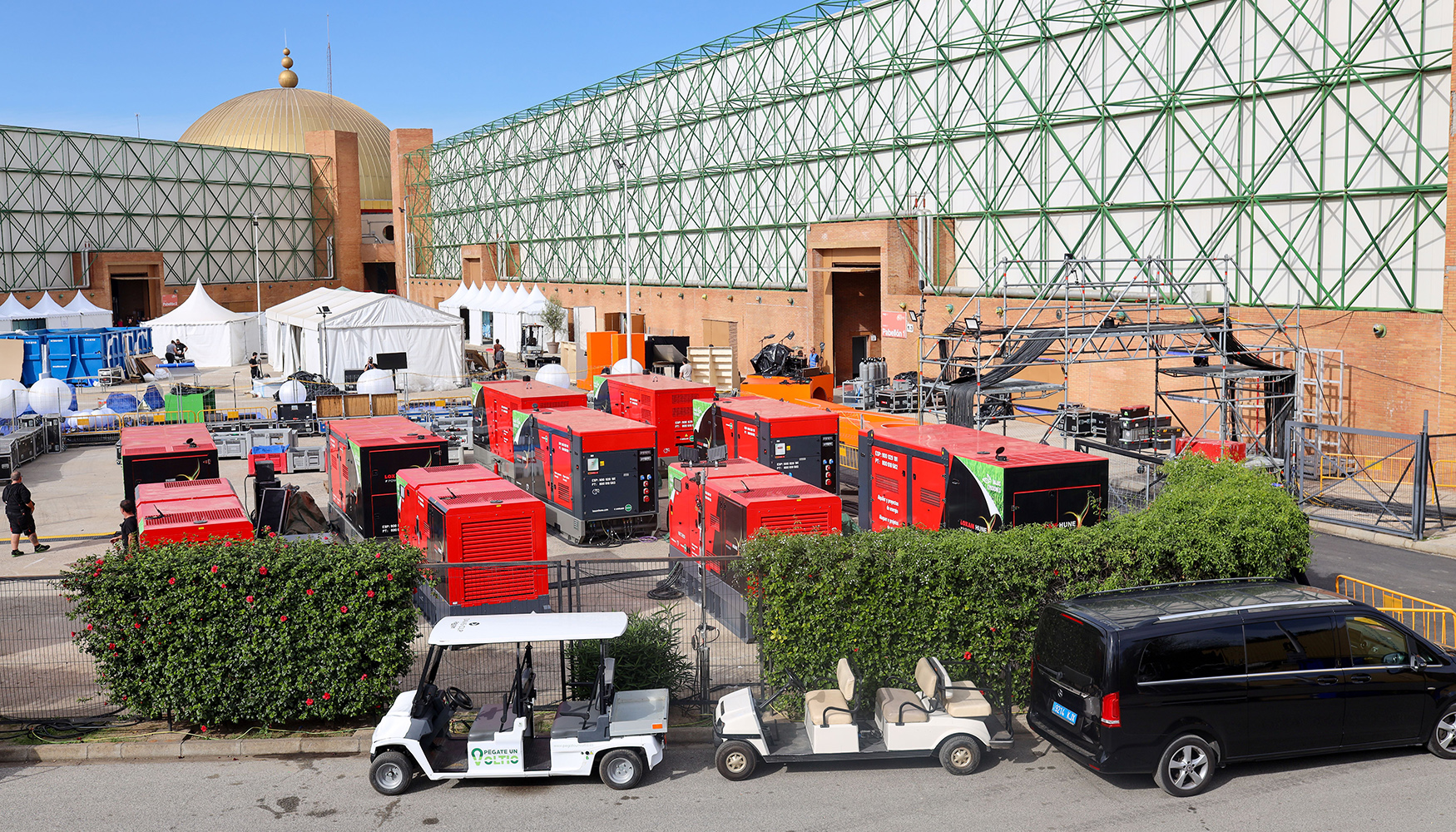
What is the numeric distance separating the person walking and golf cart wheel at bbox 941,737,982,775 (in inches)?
662

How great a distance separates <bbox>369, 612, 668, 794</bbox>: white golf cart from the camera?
10359 mm

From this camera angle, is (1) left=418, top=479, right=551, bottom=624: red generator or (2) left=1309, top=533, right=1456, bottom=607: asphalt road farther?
(2) left=1309, top=533, right=1456, bottom=607: asphalt road

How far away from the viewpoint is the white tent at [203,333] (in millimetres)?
58031

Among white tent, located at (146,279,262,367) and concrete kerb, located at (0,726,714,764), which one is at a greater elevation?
white tent, located at (146,279,262,367)

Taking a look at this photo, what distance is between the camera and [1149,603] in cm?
1082

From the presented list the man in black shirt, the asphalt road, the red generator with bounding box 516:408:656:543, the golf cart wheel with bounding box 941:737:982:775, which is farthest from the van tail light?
the man in black shirt

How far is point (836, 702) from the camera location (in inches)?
439

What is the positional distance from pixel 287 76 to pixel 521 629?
118051 millimetres

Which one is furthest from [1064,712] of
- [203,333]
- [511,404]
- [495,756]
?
[203,333]

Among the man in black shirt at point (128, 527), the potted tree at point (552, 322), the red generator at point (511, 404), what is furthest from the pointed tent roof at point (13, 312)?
the man in black shirt at point (128, 527)

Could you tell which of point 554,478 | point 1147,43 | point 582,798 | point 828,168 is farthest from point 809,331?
point 582,798

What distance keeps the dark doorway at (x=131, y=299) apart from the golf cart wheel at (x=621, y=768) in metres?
80.8

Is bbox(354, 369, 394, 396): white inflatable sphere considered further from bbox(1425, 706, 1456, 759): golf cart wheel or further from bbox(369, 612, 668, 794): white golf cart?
bbox(1425, 706, 1456, 759): golf cart wheel

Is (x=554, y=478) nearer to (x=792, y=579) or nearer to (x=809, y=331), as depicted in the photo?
(x=792, y=579)
